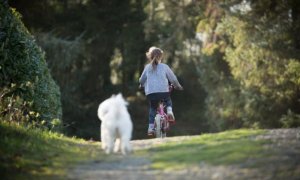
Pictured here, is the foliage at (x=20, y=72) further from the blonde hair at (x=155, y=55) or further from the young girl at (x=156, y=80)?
the blonde hair at (x=155, y=55)

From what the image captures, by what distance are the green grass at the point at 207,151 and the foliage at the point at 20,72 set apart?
4.35m

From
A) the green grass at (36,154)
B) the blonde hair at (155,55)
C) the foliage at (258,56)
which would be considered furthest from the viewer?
the foliage at (258,56)

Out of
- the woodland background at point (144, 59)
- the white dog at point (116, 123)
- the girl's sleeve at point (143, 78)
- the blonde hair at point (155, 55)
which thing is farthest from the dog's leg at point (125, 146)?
the girl's sleeve at point (143, 78)

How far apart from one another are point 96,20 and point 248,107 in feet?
49.0

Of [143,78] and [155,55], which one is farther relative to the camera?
[143,78]

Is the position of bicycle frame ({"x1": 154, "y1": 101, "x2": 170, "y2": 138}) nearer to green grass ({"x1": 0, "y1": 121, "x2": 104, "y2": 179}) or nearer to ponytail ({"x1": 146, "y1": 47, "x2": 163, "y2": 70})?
ponytail ({"x1": 146, "y1": 47, "x2": 163, "y2": 70})

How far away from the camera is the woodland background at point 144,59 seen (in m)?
15.4

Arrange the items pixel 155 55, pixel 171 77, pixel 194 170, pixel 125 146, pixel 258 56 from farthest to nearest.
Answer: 1. pixel 258 56
2. pixel 171 77
3. pixel 155 55
4. pixel 125 146
5. pixel 194 170

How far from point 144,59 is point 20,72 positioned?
88.3 ft

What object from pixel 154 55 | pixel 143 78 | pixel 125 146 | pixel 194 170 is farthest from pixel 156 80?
pixel 194 170

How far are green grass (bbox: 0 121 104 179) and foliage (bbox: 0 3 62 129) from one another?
2.18m

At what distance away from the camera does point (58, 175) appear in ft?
27.9

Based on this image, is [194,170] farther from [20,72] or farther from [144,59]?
[144,59]

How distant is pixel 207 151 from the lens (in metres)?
9.70
